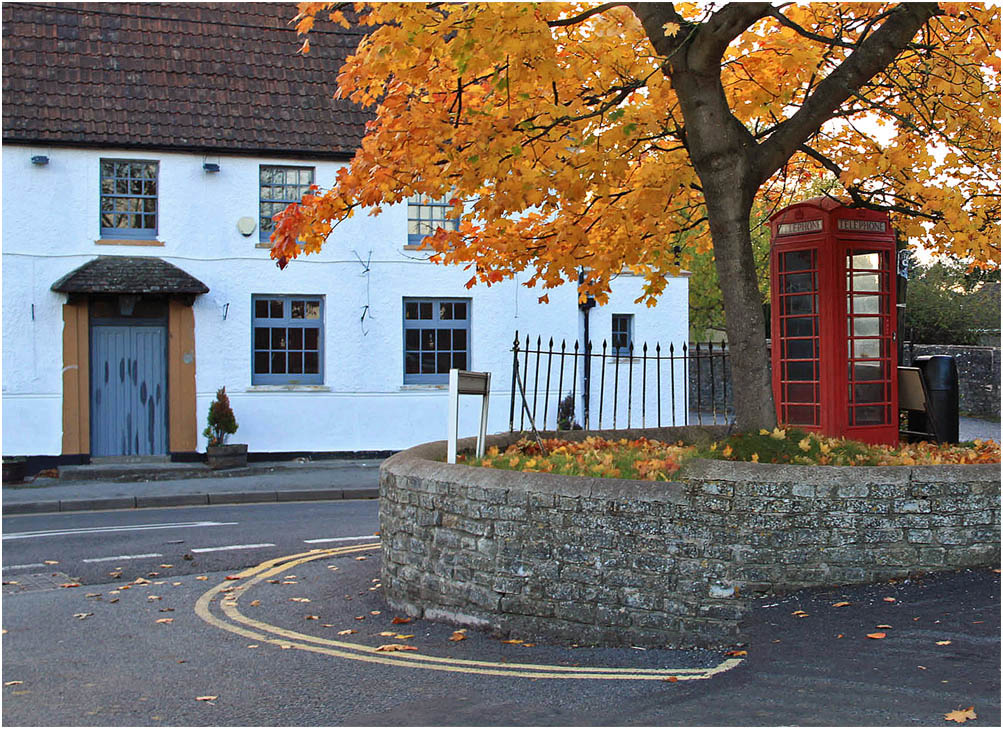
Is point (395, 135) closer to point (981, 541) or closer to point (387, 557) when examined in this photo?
point (387, 557)

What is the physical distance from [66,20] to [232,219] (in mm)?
5105

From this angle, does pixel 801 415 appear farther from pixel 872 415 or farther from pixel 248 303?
pixel 248 303

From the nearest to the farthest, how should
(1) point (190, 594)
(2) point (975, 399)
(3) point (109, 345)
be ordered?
(1) point (190, 594) → (3) point (109, 345) → (2) point (975, 399)

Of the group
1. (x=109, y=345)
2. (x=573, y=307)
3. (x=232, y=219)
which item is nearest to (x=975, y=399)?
(x=573, y=307)

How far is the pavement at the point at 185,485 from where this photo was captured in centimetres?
1567

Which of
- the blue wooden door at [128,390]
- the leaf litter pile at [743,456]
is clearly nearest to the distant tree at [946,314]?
the blue wooden door at [128,390]

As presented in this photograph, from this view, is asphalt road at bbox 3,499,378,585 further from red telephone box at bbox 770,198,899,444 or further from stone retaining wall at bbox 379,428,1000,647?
red telephone box at bbox 770,198,899,444

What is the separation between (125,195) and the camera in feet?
65.3

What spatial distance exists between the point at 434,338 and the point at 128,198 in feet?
21.0

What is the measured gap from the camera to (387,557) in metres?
8.56

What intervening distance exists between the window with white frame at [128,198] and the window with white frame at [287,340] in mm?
2517

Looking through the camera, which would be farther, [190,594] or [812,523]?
[190,594]

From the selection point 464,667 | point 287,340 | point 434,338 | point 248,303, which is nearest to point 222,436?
point 287,340

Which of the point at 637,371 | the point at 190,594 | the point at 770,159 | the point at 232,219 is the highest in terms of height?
the point at 232,219
